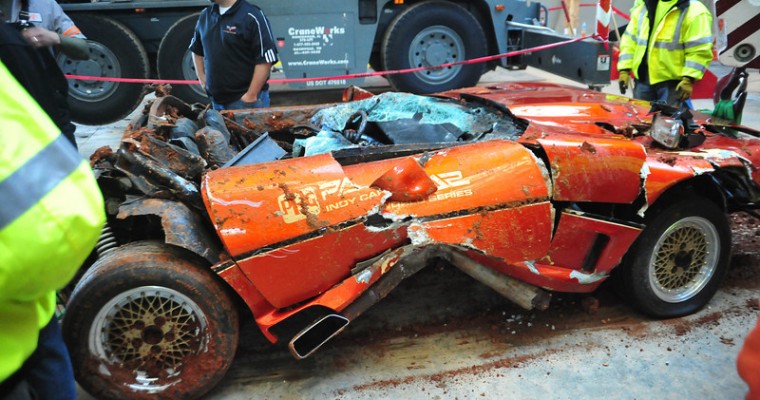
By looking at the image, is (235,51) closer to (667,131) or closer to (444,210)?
(444,210)

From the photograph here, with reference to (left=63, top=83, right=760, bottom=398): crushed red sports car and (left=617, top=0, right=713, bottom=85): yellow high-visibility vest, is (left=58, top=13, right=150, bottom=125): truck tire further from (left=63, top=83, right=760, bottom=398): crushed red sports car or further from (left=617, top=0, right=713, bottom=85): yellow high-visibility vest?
(left=617, top=0, right=713, bottom=85): yellow high-visibility vest

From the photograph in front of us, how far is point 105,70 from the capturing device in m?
6.97

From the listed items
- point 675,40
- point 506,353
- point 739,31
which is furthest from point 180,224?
point 739,31

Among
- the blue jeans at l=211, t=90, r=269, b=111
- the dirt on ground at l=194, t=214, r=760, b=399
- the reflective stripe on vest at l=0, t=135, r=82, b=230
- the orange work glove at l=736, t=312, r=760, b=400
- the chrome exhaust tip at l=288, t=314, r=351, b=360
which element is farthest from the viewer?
the blue jeans at l=211, t=90, r=269, b=111

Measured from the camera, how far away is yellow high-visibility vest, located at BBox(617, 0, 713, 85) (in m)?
4.42

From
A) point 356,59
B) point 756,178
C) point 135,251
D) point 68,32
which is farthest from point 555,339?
point 356,59

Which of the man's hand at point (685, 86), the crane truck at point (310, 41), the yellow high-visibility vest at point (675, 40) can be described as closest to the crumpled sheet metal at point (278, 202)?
the man's hand at point (685, 86)

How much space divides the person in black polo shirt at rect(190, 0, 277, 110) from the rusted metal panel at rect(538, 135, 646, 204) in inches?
94.1

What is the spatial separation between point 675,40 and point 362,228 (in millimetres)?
3680

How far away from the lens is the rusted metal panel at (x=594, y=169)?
8.52 feet

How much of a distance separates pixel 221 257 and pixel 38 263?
1.37 metres

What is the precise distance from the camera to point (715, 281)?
10.2 ft

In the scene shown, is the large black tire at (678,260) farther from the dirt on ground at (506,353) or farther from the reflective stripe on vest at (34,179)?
the reflective stripe on vest at (34,179)

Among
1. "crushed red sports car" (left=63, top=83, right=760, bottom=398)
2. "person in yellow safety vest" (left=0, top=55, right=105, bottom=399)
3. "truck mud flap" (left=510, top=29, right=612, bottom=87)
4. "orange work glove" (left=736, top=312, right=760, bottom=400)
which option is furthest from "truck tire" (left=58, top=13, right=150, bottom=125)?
"orange work glove" (left=736, top=312, right=760, bottom=400)
